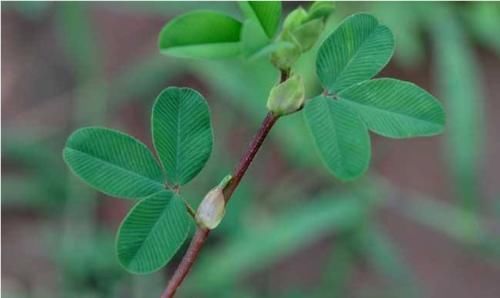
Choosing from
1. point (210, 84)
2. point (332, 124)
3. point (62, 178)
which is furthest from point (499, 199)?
point (332, 124)

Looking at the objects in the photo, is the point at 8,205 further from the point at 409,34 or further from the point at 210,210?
the point at 210,210

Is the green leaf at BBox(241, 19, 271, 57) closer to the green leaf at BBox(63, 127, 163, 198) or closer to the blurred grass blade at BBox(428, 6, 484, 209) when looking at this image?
the green leaf at BBox(63, 127, 163, 198)

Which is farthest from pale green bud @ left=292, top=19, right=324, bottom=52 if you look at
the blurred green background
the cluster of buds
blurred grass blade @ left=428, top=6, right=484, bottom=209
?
blurred grass blade @ left=428, top=6, right=484, bottom=209

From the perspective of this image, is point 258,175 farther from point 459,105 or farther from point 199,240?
point 199,240

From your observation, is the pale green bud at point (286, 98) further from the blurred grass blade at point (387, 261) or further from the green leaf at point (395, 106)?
the blurred grass blade at point (387, 261)

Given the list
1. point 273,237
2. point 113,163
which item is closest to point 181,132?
point 113,163

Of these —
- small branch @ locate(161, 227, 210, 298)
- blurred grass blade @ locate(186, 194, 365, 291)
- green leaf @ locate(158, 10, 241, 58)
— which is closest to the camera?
small branch @ locate(161, 227, 210, 298)

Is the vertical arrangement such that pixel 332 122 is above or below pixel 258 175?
above
